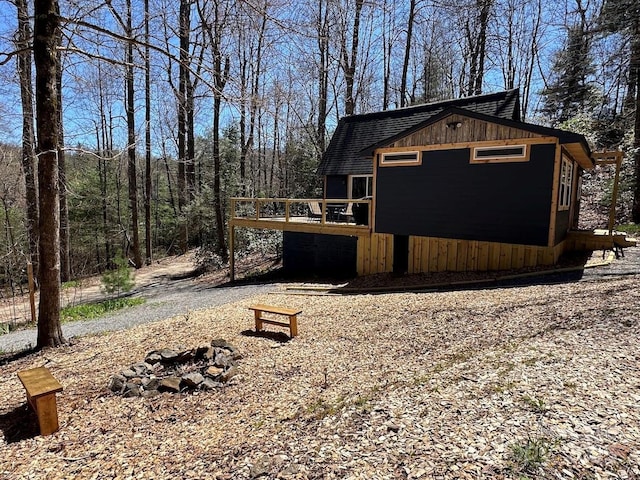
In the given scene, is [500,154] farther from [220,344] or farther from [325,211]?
[220,344]

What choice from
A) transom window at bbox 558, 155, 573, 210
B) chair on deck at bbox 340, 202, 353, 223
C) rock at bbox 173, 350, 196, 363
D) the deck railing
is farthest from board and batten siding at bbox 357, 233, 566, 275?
rock at bbox 173, 350, 196, 363

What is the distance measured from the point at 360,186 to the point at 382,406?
1183cm

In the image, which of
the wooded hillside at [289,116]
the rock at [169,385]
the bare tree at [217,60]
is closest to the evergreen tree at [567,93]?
the wooded hillside at [289,116]

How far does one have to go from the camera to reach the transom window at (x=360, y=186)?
1423cm

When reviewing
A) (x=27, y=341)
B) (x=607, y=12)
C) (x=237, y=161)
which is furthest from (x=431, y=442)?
(x=237, y=161)

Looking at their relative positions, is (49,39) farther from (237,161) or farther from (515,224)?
(237,161)

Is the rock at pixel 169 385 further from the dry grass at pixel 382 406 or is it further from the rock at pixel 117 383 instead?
the rock at pixel 117 383

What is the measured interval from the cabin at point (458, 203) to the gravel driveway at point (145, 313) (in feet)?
9.04

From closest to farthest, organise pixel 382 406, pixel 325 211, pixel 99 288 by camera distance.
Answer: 1. pixel 382 406
2. pixel 325 211
3. pixel 99 288

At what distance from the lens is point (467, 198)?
9.40 m

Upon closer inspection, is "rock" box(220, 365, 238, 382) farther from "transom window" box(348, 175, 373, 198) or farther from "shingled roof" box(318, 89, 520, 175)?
"transom window" box(348, 175, 373, 198)

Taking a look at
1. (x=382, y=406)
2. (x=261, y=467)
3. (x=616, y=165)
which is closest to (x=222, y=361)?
(x=261, y=467)

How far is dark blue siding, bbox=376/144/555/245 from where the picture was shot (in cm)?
847

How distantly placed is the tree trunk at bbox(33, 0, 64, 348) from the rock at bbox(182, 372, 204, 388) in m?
3.01
